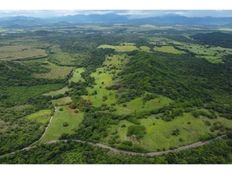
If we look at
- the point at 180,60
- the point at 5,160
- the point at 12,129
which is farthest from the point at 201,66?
the point at 5,160

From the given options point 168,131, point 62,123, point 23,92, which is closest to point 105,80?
point 23,92

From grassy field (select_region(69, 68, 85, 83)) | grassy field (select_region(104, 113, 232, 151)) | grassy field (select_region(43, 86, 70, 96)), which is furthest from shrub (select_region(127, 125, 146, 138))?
grassy field (select_region(69, 68, 85, 83))

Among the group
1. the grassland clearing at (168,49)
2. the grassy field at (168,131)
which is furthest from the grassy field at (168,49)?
the grassy field at (168,131)

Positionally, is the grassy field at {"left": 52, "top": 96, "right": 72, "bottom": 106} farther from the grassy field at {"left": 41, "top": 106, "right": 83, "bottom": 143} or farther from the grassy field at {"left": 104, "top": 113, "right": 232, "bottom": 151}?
the grassy field at {"left": 104, "top": 113, "right": 232, "bottom": 151}

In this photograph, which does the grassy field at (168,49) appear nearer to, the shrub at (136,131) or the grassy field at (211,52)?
the grassy field at (211,52)

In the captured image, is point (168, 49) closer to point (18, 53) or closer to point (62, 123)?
point (18, 53)

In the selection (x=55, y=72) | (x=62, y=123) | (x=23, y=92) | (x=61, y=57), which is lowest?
(x=61, y=57)

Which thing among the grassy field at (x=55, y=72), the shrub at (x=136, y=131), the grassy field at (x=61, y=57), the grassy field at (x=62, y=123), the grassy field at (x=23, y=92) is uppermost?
the shrub at (x=136, y=131)

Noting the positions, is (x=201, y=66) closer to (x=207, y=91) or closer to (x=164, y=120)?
(x=207, y=91)
